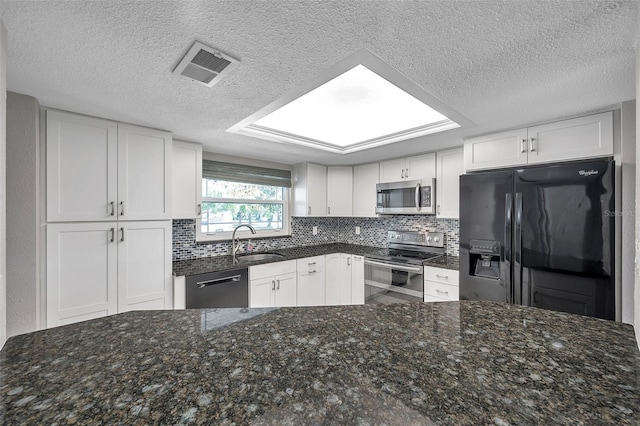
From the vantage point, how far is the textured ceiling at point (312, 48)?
0.99 m

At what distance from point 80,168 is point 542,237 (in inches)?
138

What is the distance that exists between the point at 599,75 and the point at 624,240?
110 cm

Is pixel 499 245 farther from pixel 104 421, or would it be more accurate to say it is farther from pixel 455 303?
pixel 104 421

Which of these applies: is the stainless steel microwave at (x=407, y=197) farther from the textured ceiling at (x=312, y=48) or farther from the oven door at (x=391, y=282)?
the textured ceiling at (x=312, y=48)

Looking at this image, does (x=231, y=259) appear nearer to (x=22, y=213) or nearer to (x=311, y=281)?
(x=311, y=281)

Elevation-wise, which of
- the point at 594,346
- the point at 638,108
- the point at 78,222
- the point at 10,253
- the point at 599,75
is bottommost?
the point at 594,346

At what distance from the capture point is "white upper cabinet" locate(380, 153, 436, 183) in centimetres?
318

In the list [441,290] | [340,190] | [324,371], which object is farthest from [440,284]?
[324,371]

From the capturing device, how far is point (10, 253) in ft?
5.47

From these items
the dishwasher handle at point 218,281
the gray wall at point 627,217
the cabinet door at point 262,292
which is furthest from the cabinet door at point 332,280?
the gray wall at point 627,217

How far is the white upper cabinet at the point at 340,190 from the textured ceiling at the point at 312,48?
2.27 metres

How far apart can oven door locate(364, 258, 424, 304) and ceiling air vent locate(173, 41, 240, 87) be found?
256 centimetres

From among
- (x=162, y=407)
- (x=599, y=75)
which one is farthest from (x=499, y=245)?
(x=162, y=407)

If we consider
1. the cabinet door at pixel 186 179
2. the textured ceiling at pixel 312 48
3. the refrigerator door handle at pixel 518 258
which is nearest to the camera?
the textured ceiling at pixel 312 48
